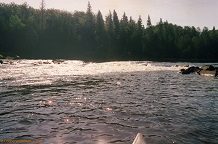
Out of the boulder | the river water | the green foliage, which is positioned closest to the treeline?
the green foliage

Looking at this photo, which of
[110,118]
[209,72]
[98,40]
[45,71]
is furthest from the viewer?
[98,40]

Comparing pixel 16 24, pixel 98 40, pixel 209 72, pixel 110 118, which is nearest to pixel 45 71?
pixel 209 72

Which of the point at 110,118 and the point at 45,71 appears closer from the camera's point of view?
the point at 110,118

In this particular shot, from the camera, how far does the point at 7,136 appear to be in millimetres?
10758

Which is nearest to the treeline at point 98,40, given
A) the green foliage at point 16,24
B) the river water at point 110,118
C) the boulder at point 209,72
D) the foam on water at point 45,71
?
the green foliage at point 16,24

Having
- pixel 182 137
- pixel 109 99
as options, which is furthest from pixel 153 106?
pixel 182 137

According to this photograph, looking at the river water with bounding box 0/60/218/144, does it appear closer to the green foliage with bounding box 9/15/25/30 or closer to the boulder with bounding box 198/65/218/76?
the boulder with bounding box 198/65/218/76

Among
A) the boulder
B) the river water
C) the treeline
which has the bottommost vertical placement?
the river water

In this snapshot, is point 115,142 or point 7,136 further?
point 7,136

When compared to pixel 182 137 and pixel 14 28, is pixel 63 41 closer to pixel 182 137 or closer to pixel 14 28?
Answer: pixel 14 28

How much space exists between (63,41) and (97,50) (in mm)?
20940

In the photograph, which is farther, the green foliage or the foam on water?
the green foliage

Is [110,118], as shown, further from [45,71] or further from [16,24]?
[16,24]

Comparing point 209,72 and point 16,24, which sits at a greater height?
point 16,24
